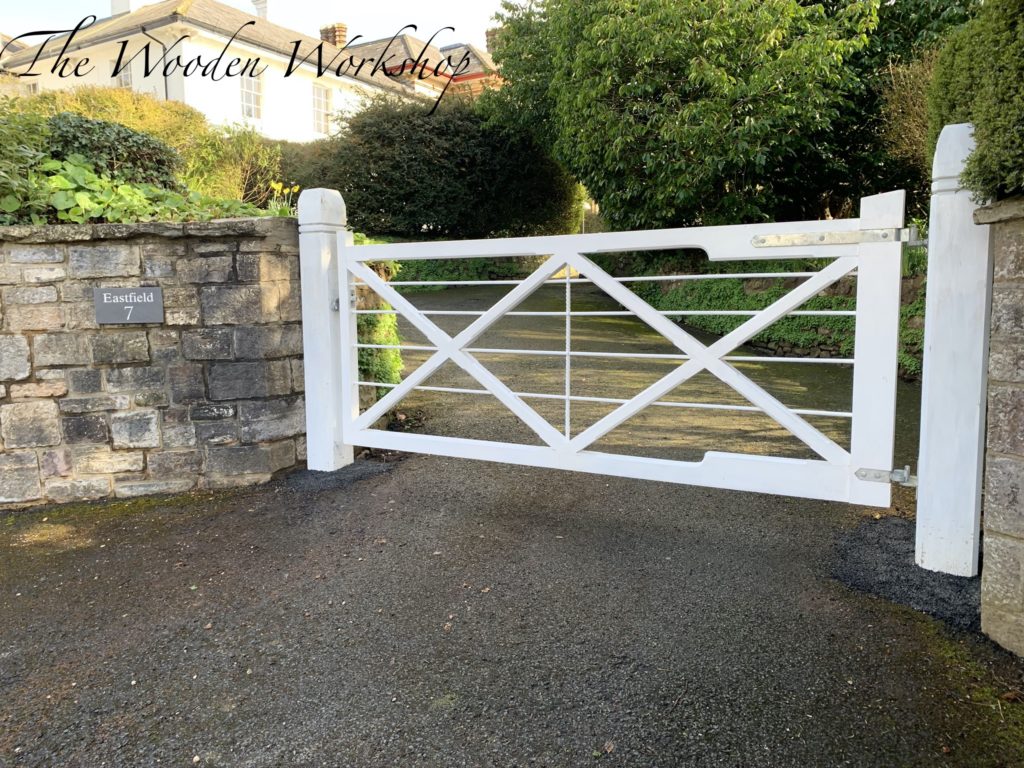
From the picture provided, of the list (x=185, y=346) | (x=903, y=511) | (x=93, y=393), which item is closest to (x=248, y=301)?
(x=185, y=346)

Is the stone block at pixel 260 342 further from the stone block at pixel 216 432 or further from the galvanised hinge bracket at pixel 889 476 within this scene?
the galvanised hinge bracket at pixel 889 476

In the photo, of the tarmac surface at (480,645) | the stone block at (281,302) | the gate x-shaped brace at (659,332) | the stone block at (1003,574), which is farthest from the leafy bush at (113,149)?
the stone block at (1003,574)

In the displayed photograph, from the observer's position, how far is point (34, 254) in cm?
390

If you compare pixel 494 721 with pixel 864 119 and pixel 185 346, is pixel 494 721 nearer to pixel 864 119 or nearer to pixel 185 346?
pixel 185 346

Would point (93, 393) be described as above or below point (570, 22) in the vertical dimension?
below

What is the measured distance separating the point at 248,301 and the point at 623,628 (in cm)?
268

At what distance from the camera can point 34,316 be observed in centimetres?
392

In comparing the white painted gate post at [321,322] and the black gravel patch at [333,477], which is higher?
the white painted gate post at [321,322]

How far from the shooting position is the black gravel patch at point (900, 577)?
100 inches

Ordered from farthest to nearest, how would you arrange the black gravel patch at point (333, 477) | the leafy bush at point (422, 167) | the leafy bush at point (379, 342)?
the leafy bush at point (422, 167)
the leafy bush at point (379, 342)
the black gravel patch at point (333, 477)

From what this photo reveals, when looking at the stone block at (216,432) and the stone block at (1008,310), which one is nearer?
the stone block at (1008,310)

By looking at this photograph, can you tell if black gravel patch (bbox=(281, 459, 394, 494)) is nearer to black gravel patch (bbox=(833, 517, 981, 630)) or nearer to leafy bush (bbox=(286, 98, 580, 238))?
black gravel patch (bbox=(833, 517, 981, 630))

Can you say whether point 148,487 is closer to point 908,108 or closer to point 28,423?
point 28,423

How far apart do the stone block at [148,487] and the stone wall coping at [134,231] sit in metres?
1.34
